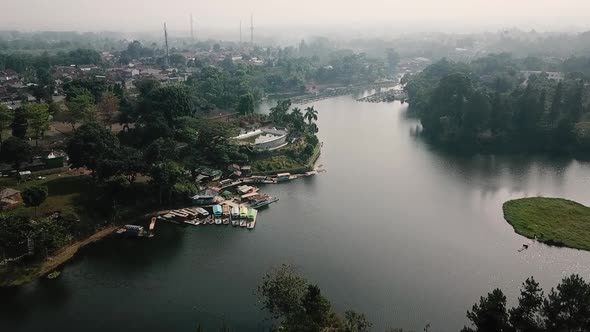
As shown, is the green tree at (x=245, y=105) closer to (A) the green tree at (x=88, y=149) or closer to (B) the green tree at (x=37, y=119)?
(B) the green tree at (x=37, y=119)

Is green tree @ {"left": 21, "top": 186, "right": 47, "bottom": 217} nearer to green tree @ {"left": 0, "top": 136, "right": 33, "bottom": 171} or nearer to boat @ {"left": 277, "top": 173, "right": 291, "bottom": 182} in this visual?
green tree @ {"left": 0, "top": 136, "right": 33, "bottom": 171}

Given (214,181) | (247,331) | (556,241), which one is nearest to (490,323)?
(247,331)

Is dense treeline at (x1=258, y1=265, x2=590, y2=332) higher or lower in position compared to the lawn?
higher

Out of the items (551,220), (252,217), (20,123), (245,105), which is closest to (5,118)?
(20,123)

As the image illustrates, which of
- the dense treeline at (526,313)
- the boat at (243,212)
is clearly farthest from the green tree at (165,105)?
the dense treeline at (526,313)

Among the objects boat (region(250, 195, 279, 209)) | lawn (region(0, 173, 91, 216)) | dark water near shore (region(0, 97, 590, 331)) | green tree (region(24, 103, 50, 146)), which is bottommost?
dark water near shore (region(0, 97, 590, 331))

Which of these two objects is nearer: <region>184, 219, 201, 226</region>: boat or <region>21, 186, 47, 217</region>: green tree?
<region>21, 186, 47, 217</region>: green tree

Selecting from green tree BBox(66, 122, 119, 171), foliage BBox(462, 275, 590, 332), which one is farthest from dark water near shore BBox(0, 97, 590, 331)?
green tree BBox(66, 122, 119, 171)

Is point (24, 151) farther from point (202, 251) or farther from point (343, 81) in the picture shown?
point (343, 81)
